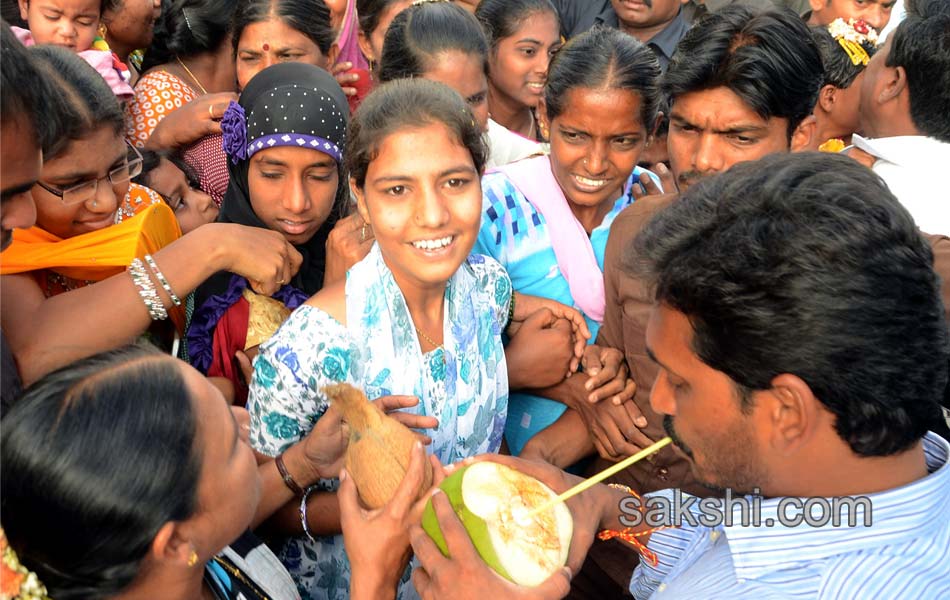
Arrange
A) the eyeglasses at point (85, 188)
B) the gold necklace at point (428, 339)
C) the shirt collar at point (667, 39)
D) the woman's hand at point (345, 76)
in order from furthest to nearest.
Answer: the shirt collar at point (667, 39) < the woman's hand at point (345, 76) < the eyeglasses at point (85, 188) < the gold necklace at point (428, 339)

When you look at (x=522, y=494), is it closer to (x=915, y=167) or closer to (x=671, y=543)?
(x=671, y=543)

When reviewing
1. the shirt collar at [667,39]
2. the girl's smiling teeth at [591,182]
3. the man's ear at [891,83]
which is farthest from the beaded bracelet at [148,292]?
the shirt collar at [667,39]

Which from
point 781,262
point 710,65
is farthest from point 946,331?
point 710,65

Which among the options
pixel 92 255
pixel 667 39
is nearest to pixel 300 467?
pixel 92 255

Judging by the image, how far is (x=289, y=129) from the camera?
2.79 m

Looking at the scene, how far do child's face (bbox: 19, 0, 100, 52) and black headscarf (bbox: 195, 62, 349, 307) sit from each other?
1.06 metres

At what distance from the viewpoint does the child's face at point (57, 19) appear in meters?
3.50

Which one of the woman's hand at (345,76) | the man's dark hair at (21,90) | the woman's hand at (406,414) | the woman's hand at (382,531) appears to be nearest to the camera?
the man's dark hair at (21,90)

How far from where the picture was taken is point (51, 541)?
1364mm

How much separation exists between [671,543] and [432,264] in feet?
2.98

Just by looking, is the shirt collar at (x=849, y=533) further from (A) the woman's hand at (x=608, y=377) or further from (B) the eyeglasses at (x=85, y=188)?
(B) the eyeglasses at (x=85, y=188)

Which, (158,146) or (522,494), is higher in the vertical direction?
(522,494)

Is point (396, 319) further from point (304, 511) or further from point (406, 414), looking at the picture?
point (304, 511)

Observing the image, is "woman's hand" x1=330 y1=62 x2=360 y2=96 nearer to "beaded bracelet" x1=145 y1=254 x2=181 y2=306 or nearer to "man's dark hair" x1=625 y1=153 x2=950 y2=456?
"beaded bracelet" x1=145 y1=254 x2=181 y2=306
